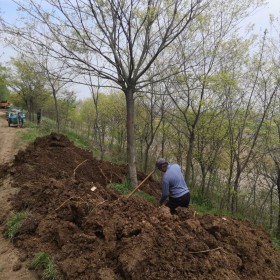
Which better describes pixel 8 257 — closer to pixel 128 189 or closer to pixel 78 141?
pixel 128 189

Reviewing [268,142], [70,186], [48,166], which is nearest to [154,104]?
[268,142]

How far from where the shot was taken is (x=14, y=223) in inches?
221

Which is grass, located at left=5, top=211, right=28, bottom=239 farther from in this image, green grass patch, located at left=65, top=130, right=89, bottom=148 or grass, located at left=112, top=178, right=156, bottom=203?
green grass patch, located at left=65, top=130, right=89, bottom=148

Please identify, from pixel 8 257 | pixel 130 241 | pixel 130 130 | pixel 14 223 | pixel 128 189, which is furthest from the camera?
pixel 128 189

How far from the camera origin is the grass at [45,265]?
13.3 ft

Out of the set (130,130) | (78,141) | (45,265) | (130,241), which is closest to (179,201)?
(130,241)

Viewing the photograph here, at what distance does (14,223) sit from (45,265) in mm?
1659

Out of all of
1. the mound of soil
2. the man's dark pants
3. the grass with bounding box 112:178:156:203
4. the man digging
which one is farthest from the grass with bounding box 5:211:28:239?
the grass with bounding box 112:178:156:203

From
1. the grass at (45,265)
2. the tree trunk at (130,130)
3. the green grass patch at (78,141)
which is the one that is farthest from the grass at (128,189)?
the green grass patch at (78,141)

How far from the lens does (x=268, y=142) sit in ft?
52.7

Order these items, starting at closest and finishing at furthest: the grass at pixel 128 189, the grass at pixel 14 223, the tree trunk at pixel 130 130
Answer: the grass at pixel 14 223, the tree trunk at pixel 130 130, the grass at pixel 128 189

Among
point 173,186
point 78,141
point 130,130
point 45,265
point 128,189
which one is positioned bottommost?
point 128,189

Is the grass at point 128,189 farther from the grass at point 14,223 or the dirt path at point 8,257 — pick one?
the grass at point 14,223

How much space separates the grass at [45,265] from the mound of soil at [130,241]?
84 millimetres
